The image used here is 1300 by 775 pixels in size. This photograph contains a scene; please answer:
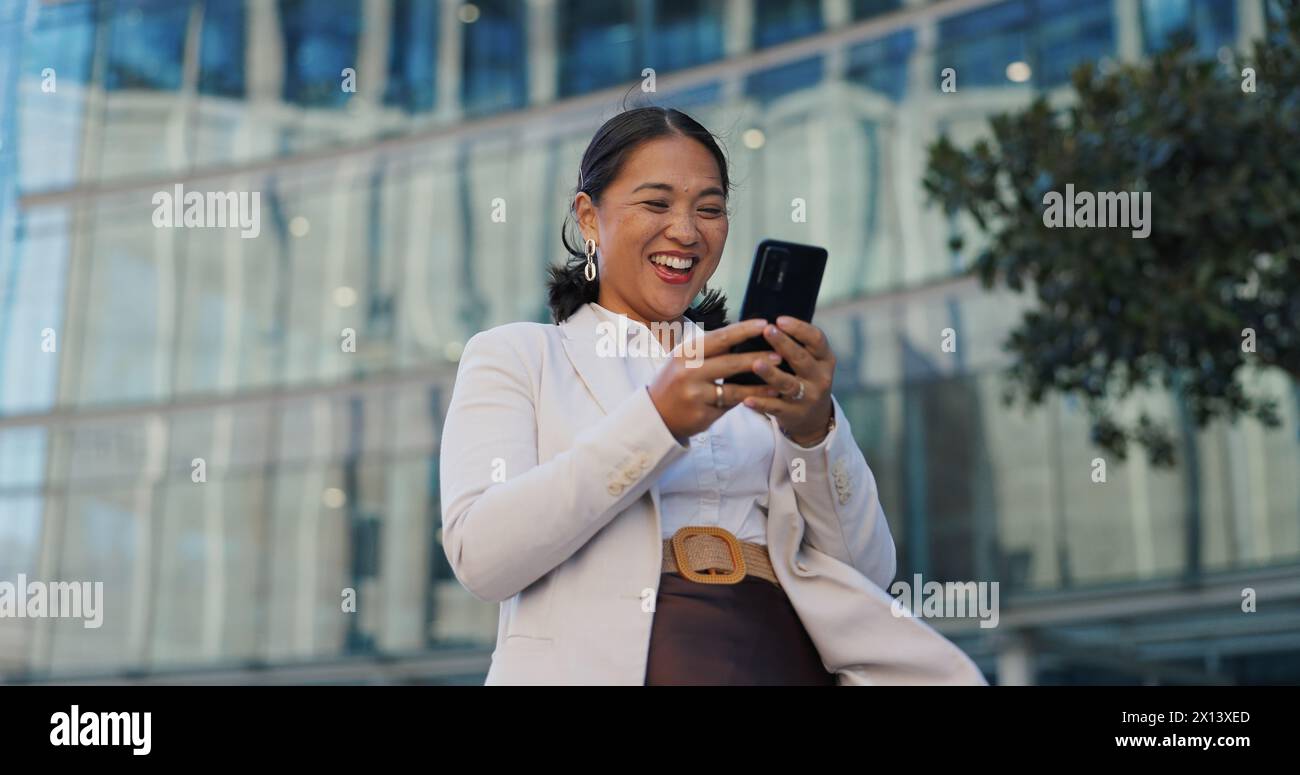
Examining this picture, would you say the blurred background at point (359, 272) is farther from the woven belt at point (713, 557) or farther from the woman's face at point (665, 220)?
the woven belt at point (713, 557)

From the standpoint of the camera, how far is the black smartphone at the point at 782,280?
7.73ft

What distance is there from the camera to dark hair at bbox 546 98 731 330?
282 cm

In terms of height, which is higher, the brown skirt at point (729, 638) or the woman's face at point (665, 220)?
the woman's face at point (665, 220)

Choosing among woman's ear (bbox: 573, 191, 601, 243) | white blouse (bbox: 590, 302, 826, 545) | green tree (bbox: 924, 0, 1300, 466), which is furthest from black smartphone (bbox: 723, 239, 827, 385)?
green tree (bbox: 924, 0, 1300, 466)

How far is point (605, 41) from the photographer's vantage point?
58.6 feet

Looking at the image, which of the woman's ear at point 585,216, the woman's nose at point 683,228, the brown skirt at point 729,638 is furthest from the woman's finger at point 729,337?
the woman's ear at point 585,216

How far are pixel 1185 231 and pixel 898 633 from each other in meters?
4.71

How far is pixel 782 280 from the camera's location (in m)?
2.37

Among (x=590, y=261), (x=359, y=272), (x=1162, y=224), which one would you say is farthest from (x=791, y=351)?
(x=359, y=272)

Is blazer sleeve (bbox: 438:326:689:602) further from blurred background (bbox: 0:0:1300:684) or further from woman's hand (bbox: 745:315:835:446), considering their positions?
blurred background (bbox: 0:0:1300:684)

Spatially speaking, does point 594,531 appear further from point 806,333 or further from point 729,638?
point 806,333

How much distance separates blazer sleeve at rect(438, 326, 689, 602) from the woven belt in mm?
152

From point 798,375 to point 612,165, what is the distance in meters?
0.73
